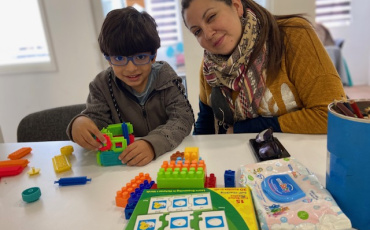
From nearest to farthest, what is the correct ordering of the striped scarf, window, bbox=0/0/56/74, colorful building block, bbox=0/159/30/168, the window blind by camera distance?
1. colorful building block, bbox=0/159/30/168
2. the striped scarf
3. window, bbox=0/0/56/74
4. the window blind

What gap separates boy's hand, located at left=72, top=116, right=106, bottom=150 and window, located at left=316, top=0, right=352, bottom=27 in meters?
3.90

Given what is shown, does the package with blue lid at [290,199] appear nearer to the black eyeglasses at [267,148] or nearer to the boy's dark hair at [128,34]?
the black eyeglasses at [267,148]

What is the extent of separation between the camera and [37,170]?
2.40ft

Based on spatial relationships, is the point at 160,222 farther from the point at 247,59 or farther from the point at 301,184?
the point at 247,59

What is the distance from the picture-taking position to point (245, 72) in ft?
2.98

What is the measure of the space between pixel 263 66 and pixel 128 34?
0.43 metres

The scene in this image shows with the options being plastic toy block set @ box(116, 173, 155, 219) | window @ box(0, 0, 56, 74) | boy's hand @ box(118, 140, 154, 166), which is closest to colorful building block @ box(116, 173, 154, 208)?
plastic toy block set @ box(116, 173, 155, 219)

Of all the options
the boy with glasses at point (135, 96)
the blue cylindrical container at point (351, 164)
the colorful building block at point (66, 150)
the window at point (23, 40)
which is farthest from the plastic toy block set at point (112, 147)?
the window at point (23, 40)

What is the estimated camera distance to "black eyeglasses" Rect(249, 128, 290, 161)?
658mm

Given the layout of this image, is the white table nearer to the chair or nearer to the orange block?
the orange block

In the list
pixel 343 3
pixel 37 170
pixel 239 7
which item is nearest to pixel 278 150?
pixel 239 7

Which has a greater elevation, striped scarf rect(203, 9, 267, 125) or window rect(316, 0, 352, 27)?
window rect(316, 0, 352, 27)

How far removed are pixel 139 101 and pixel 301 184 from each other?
0.66 m

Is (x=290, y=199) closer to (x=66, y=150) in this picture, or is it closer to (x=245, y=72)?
(x=245, y=72)
